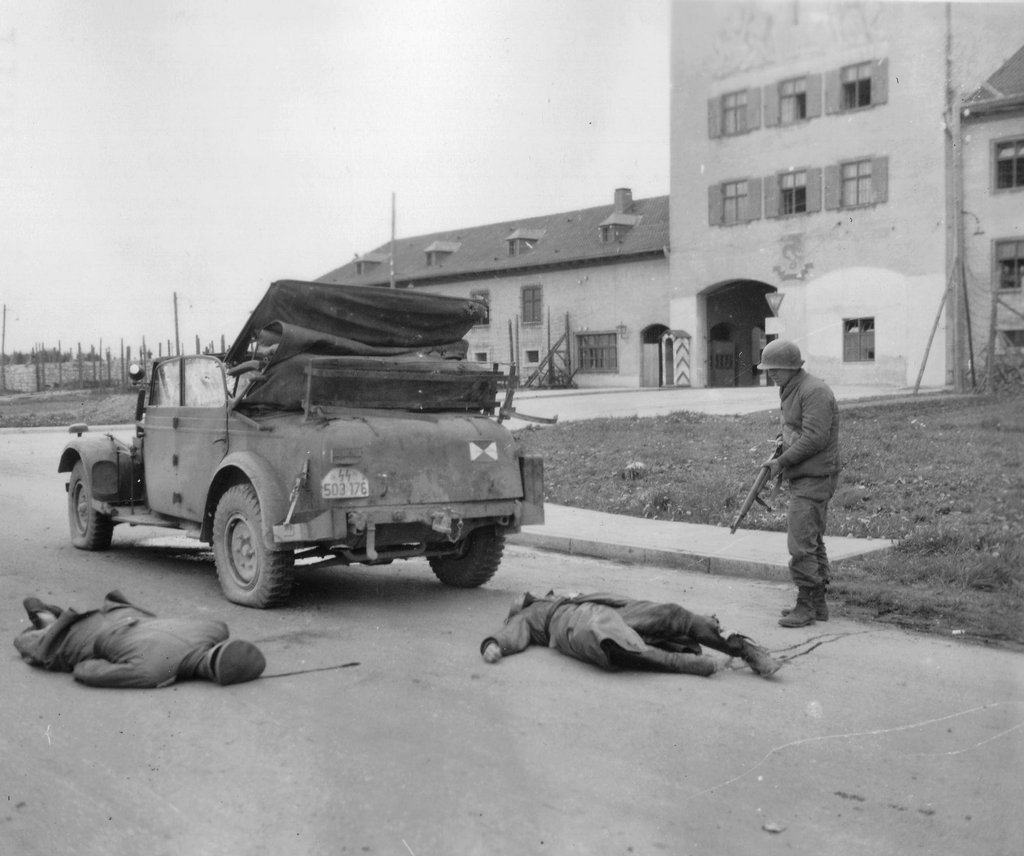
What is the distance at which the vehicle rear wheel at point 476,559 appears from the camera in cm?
803

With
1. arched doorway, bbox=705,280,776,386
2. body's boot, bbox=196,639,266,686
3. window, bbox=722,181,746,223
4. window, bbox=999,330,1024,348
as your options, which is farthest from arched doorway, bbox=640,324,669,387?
body's boot, bbox=196,639,266,686

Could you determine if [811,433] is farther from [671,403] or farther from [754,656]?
[671,403]

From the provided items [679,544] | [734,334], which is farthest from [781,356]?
[734,334]

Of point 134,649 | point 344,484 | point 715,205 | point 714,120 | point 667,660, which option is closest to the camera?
point 134,649

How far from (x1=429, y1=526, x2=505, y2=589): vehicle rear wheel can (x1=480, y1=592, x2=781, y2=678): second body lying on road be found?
1986mm

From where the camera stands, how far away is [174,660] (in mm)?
5238

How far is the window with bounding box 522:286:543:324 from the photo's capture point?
47375mm

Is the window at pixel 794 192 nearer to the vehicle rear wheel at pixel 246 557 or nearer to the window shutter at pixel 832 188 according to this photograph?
the window shutter at pixel 832 188

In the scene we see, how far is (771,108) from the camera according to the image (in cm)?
2552

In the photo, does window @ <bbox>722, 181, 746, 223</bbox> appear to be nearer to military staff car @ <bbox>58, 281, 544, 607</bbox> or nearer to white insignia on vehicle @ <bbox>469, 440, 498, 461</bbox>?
military staff car @ <bbox>58, 281, 544, 607</bbox>

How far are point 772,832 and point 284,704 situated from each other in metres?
2.42

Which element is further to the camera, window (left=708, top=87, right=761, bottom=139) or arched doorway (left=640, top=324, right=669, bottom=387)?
arched doorway (left=640, top=324, right=669, bottom=387)

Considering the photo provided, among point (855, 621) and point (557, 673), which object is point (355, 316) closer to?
point (557, 673)

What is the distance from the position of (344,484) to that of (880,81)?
61.4 ft
